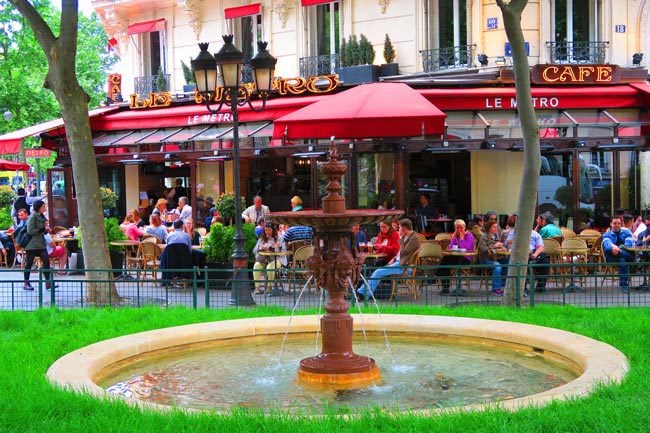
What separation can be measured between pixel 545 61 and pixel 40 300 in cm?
1302

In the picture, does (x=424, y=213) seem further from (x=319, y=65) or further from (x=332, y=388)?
(x=332, y=388)

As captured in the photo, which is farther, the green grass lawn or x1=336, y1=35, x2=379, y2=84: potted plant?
x1=336, y1=35, x2=379, y2=84: potted plant

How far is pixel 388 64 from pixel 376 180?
3008 millimetres

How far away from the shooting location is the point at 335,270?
8219 millimetres

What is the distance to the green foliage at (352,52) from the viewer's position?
2172cm

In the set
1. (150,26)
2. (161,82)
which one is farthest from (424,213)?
(150,26)

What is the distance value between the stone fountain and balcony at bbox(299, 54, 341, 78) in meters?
14.4

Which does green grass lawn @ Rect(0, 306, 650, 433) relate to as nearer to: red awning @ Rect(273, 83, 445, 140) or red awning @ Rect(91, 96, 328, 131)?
red awning @ Rect(273, 83, 445, 140)

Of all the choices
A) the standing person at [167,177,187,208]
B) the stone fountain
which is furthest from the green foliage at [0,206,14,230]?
the stone fountain

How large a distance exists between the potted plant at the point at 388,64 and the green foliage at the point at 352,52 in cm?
72

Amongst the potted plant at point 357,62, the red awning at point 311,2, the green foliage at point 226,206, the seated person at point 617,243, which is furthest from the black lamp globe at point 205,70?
the red awning at point 311,2

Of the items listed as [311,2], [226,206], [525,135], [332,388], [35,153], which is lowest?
[332,388]

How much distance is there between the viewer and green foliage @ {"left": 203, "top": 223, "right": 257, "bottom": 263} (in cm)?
1655

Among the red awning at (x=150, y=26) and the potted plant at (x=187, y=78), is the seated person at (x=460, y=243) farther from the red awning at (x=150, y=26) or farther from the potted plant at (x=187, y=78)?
the red awning at (x=150, y=26)
